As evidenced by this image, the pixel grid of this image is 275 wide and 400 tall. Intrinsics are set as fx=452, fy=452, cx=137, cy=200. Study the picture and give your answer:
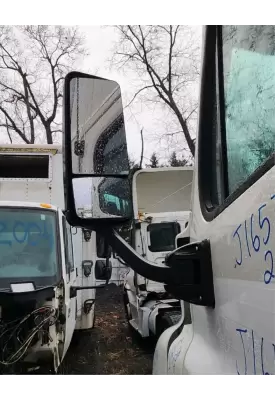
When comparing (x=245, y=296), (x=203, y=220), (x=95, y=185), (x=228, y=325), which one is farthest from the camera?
(x=203, y=220)

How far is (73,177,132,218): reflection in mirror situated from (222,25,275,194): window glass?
0.32m

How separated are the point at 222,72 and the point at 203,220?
0.48 meters

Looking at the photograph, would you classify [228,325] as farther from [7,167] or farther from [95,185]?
[7,167]

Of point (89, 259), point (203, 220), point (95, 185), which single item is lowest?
point (89, 259)

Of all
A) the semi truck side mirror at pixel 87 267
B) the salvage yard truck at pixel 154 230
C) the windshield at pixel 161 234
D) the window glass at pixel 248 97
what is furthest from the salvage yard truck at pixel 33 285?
the window glass at pixel 248 97

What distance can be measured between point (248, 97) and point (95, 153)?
0.47 m

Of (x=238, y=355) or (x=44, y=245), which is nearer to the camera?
(x=238, y=355)

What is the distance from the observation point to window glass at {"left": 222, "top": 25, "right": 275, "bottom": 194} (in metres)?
1.20

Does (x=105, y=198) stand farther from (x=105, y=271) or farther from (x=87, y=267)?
(x=87, y=267)

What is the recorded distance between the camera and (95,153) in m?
1.36

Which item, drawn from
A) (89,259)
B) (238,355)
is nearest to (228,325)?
(238,355)

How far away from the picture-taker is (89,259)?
685cm

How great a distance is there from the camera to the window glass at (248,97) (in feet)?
3.93

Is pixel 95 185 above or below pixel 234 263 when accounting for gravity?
above
